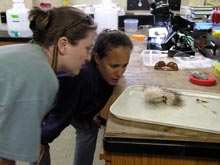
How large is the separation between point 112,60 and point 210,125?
48 cm

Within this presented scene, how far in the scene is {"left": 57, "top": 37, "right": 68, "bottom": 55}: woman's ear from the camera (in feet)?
2.77

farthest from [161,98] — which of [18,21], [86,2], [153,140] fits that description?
[86,2]

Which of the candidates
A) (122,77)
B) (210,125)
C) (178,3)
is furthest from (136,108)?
(178,3)

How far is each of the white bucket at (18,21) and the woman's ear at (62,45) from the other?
4.30 feet

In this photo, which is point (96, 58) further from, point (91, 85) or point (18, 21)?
point (18, 21)

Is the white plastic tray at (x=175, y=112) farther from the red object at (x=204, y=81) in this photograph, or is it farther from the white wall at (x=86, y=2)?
the white wall at (x=86, y=2)

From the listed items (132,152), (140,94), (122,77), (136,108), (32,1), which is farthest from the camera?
(32,1)

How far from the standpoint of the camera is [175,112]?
82 centimetres

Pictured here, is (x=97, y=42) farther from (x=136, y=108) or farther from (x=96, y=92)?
(x=136, y=108)

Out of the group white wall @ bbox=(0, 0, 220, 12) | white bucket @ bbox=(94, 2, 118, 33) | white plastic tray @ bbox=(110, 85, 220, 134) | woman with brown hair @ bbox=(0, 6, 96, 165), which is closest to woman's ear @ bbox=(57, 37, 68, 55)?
woman with brown hair @ bbox=(0, 6, 96, 165)

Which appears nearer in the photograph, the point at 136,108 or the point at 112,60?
the point at 136,108

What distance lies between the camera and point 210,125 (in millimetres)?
753

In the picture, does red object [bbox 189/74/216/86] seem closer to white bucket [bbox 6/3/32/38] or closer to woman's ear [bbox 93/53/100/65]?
woman's ear [bbox 93/53/100/65]

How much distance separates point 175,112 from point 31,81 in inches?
17.4
